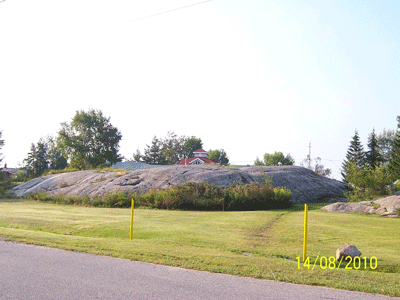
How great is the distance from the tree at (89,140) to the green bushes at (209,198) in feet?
129

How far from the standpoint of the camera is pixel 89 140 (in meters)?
60.9

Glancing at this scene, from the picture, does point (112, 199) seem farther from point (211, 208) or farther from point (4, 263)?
point (4, 263)

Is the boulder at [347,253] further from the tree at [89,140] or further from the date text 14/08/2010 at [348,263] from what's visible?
the tree at [89,140]

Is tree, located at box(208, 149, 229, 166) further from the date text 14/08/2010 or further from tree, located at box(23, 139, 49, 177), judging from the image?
the date text 14/08/2010

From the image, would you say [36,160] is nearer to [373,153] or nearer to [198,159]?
[198,159]

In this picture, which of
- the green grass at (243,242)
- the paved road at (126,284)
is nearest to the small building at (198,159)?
the green grass at (243,242)

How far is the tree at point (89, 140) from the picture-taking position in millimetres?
59094

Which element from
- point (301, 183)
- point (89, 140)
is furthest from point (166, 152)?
point (301, 183)

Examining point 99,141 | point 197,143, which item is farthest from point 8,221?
point 197,143

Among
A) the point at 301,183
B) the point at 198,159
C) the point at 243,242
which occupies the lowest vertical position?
the point at 243,242

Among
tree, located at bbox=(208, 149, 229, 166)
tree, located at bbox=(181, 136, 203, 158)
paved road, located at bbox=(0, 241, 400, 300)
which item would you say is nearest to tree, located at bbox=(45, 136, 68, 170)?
tree, located at bbox=(181, 136, 203, 158)

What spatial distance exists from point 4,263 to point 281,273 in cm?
528

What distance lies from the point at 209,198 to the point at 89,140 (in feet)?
147

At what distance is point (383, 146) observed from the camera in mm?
71188
